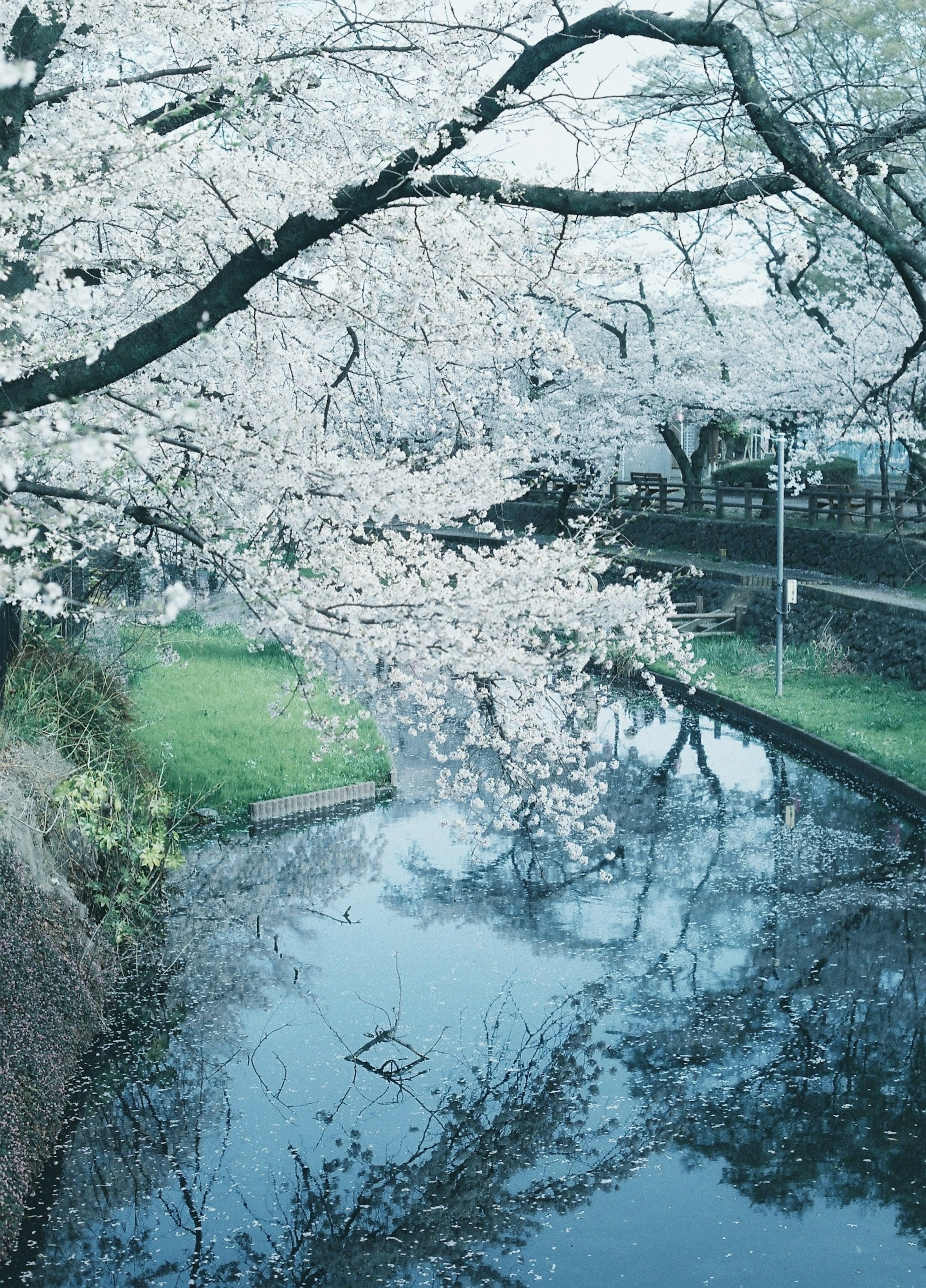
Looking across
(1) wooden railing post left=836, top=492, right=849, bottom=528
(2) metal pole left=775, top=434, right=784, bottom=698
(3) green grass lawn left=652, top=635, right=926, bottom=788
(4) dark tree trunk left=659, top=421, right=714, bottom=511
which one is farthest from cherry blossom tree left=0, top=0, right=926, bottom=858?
(4) dark tree trunk left=659, top=421, right=714, bottom=511

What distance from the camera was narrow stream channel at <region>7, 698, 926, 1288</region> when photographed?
666 centimetres

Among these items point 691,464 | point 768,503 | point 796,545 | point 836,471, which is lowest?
point 796,545

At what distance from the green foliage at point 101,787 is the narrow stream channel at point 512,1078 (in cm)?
57

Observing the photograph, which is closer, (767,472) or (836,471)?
(836,471)

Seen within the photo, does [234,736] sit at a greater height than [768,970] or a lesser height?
greater

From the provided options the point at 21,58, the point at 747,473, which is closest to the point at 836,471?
the point at 747,473

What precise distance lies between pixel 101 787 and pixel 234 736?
557cm

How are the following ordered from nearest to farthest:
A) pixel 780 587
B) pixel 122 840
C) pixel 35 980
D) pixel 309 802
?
pixel 35 980
pixel 122 840
pixel 309 802
pixel 780 587

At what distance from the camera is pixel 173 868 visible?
12.1m

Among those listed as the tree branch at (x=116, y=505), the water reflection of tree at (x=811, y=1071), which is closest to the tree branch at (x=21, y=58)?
the tree branch at (x=116, y=505)

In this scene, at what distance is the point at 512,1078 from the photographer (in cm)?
853

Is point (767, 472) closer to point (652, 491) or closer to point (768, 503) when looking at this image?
point (652, 491)

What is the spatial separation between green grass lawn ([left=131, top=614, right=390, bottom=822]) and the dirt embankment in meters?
2.99

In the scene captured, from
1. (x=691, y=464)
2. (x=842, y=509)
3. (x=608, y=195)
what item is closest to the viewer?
(x=608, y=195)
